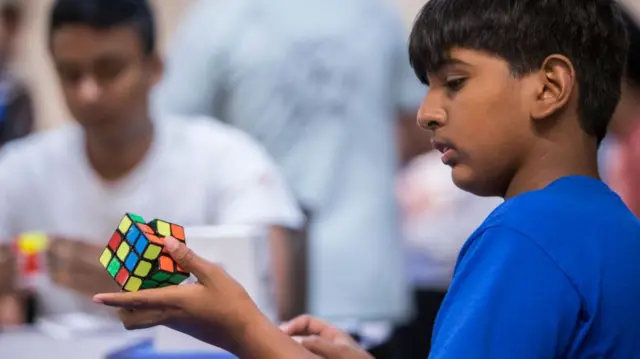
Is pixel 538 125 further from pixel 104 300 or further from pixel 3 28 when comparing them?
pixel 3 28

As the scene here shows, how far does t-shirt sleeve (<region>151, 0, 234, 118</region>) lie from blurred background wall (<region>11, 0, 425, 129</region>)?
195cm

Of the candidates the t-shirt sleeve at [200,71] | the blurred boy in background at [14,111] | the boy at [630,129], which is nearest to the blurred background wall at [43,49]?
the blurred boy in background at [14,111]

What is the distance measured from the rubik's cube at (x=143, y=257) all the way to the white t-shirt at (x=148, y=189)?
87 centimetres

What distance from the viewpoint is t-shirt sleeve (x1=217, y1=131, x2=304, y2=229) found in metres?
1.89

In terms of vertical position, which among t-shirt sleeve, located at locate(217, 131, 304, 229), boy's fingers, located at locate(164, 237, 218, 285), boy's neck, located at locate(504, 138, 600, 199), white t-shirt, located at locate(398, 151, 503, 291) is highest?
boy's neck, located at locate(504, 138, 600, 199)

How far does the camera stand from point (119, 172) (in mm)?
1987

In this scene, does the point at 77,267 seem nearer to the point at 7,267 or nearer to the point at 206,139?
the point at 7,267

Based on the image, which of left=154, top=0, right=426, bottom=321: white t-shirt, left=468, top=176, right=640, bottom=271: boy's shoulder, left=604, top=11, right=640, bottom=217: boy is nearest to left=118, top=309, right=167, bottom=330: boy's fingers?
left=468, top=176, right=640, bottom=271: boy's shoulder

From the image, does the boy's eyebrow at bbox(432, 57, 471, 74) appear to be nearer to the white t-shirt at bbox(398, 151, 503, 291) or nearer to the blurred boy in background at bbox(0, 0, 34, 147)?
the blurred boy in background at bbox(0, 0, 34, 147)

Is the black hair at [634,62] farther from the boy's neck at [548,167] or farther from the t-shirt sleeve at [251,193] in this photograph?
the boy's neck at [548,167]

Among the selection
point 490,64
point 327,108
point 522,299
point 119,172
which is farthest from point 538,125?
point 327,108

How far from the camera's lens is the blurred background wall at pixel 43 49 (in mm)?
4363

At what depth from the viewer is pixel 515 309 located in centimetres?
89

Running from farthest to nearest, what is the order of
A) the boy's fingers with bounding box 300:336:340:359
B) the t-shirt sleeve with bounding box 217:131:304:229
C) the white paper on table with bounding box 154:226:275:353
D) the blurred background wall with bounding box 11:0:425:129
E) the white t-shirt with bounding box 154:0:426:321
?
the blurred background wall with bounding box 11:0:425:129 < the white t-shirt with bounding box 154:0:426:321 < the t-shirt sleeve with bounding box 217:131:304:229 < the white paper on table with bounding box 154:226:275:353 < the boy's fingers with bounding box 300:336:340:359
